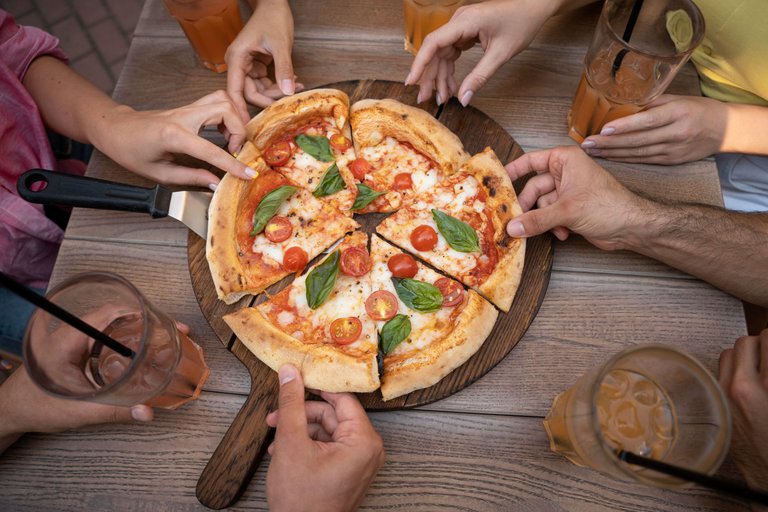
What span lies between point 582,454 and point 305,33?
243cm

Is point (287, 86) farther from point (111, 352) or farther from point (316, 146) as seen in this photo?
point (111, 352)

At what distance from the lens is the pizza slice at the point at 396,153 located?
7.45ft

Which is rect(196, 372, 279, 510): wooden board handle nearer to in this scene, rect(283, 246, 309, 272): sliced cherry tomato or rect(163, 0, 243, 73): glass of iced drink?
rect(283, 246, 309, 272): sliced cherry tomato

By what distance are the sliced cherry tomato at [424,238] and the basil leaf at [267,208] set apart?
639 mm

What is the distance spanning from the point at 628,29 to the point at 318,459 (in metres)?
2.02

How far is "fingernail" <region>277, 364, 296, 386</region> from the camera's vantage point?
1807mm

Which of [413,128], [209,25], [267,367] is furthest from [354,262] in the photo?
[209,25]

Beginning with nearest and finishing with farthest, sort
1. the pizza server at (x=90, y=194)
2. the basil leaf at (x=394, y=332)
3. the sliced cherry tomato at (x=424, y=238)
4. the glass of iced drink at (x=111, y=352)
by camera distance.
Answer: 1. the glass of iced drink at (x=111, y=352)
2. the pizza server at (x=90, y=194)
3. the basil leaf at (x=394, y=332)
4. the sliced cherry tomato at (x=424, y=238)

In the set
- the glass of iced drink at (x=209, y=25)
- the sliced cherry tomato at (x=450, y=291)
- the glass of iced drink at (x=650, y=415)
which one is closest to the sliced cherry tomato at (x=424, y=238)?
the sliced cherry tomato at (x=450, y=291)

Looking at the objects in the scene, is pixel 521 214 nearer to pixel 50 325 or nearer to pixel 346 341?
pixel 346 341

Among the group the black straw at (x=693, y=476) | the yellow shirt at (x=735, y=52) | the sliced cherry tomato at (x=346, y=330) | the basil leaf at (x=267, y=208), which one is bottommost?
the sliced cherry tomato at (x=346, y=330)

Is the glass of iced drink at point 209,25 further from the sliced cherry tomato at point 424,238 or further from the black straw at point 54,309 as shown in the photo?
the black straw at point 54,309

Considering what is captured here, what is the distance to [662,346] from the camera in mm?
1362

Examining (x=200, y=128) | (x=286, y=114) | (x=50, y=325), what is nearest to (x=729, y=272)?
(x=286, y=114)
